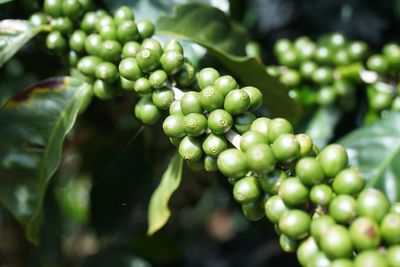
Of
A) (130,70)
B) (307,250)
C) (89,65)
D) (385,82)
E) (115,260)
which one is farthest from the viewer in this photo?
(115,260)

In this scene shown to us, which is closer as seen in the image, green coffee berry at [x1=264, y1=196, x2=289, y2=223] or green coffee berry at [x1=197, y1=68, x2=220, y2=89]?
green coffee berry at [x1=264, y1=196, x2=289, y2=223]

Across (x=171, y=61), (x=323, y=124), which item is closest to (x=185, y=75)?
(x=171, y=61)

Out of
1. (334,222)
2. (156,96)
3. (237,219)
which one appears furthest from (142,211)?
(334,222)

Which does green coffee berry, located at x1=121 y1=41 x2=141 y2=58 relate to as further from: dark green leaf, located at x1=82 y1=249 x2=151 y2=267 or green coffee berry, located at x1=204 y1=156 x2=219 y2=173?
dark green leaf, located at x1=82 y1=249 x2=151 y2=267

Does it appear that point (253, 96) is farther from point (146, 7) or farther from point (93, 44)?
point (146, 7)

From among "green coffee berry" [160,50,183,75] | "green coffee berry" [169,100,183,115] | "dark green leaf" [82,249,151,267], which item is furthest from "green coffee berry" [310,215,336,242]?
"dark green leaf" [82,249,151,267]

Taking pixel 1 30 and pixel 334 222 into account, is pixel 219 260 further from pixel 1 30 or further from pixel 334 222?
pixel 334 222

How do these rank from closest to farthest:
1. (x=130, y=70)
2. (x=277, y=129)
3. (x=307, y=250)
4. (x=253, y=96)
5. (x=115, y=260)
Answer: (x=307, y=250) < (x=277, y=129) < (x=253, y=96) < (x=130, y=70) < (x=115, y=260)
